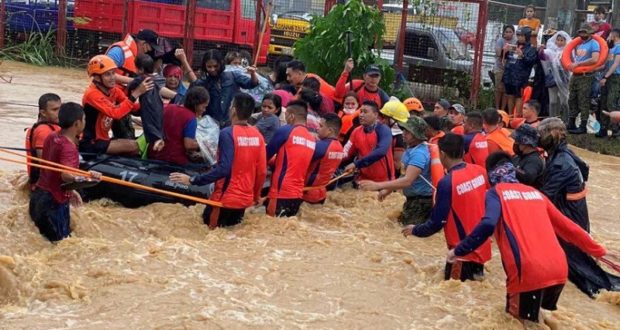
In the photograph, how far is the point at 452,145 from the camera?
7105 millimetres

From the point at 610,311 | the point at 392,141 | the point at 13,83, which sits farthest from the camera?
the point at 13,83

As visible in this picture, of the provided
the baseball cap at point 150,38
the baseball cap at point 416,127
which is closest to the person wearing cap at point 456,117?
the baseball cap at point 416,127

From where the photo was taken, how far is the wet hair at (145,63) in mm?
10508

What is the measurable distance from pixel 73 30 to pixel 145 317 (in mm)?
16866

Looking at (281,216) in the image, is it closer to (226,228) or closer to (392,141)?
(226,228)

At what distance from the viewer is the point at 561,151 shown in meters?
7.81

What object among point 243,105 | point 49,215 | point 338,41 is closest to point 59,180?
point 49,215

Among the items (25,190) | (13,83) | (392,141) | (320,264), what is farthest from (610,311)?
(13,83)

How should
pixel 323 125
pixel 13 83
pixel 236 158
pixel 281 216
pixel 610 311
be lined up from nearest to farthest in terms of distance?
pixel 610 311 < pixel 236 158 < pixel 281 216 < pixel 323 125 < pixel 13 83

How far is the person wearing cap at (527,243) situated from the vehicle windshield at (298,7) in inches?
575

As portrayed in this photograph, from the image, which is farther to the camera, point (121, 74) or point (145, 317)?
point (121, 74)

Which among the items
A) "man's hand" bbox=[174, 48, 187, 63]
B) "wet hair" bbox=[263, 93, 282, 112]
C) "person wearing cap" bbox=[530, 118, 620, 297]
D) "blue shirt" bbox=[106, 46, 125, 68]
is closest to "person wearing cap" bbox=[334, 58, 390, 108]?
"wet hair" bbox=[263, 93, 282, 112]

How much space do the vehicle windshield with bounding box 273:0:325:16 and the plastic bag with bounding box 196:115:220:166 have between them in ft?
36.2

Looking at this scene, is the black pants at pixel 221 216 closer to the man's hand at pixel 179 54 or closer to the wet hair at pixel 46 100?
the wet hair at pixel 46 100
